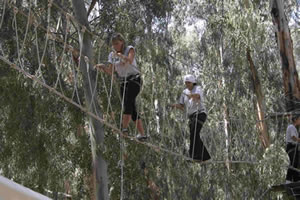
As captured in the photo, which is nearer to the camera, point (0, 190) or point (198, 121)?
point (0, 190)

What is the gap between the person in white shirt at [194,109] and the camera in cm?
533

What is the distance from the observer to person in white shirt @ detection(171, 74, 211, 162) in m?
5.33

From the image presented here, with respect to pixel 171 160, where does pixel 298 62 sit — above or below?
above

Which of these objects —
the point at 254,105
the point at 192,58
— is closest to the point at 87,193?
the point at 254,105

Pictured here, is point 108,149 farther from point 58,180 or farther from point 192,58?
point 192,58

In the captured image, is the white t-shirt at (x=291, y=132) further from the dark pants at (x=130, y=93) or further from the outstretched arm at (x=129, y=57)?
the outstretched arm at (x=129, y=57)

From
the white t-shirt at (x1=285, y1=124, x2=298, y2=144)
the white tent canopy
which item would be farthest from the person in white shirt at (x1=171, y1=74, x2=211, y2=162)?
the white tent canopy

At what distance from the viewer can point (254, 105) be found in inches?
479

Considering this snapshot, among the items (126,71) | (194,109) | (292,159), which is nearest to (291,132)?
(292,159)

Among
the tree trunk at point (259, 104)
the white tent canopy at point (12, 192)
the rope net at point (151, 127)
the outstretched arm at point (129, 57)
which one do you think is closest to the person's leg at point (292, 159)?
the rope net at point (151, 127)

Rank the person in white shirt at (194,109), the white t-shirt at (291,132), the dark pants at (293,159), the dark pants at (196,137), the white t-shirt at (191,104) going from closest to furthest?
the person in white shirt at (194,109) < the white t-shirt at (191,104) < the dark pants at (196,137) < the white t-shirt at (291,132) < the dark pants at (293,159)

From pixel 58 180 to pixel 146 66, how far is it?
303cm

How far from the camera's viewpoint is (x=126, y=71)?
5.09 metres

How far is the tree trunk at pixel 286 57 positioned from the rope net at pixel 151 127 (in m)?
0.31
